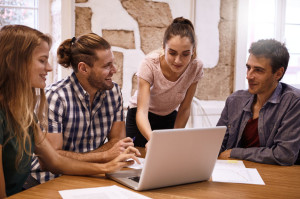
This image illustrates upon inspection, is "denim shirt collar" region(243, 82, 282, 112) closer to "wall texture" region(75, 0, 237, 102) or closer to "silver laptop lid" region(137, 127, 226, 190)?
"silver laptop lid" region(137, 127, 226, 190)

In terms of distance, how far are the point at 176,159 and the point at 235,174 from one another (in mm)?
354

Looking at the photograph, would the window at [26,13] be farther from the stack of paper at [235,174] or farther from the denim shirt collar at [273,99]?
the stack of paper at [235,174]

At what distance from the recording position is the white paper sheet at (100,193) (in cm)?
114

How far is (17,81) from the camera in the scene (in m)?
1.27

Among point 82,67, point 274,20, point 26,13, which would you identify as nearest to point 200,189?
point 82,67

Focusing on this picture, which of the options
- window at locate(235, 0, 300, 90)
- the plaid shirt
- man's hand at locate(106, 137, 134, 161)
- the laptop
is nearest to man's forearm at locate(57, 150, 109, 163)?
man's hand at locate(106, 137, 134, 161)

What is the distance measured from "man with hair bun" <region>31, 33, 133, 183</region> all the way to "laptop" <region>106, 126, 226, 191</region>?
49cm

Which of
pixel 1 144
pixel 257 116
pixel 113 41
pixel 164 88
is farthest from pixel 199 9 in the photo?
pixel 1 144

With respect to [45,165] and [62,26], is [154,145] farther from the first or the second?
[62,26]

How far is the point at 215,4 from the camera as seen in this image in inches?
125

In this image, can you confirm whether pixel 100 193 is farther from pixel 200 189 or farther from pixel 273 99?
pixel 273 99

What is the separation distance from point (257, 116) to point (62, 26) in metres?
1.48

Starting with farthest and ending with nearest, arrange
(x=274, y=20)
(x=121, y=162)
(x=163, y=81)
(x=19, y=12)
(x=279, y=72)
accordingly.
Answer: (x=274, y=20)
(x=19, y=12)
(x=163, y=81)
(x=279, y=72)
(x=121, y=162)

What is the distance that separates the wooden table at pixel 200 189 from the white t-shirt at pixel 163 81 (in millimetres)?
925
